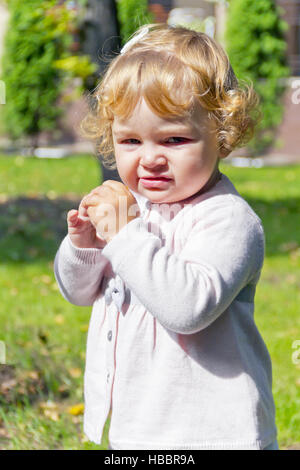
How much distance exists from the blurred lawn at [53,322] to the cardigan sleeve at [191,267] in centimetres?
131

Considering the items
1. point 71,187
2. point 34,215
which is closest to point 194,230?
point 34,215

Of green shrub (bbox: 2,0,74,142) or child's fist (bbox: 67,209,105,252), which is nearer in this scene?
child's fist (bbox: 67,209,105,252)

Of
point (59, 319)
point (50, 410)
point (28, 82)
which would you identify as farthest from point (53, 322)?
point (28, 82)

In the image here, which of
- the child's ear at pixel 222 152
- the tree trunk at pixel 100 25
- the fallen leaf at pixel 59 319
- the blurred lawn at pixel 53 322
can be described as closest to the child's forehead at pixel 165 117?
the child's ear at pixel 222 152

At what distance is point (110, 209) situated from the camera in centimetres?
160

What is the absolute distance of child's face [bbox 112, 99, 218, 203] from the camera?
156 centimetres

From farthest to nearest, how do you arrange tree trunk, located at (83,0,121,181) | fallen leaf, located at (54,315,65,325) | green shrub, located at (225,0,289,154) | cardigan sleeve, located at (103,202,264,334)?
1. green shrub, located at (225,0,289,154)
2. tree trunk, located at (83,0,121,181)
3. fallen leaf, located at (54,315,65,325)
4. cardigan sleeve, located at (103,202,264,334)

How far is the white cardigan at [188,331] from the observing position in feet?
4.93

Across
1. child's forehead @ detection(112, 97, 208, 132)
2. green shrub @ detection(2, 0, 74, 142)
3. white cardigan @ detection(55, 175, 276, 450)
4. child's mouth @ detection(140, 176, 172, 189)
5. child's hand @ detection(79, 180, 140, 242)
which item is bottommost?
green shrub @ detection(2, 0, 74, 142)

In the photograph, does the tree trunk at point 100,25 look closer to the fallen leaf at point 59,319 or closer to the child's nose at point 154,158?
the fallen leaf at point 59,319

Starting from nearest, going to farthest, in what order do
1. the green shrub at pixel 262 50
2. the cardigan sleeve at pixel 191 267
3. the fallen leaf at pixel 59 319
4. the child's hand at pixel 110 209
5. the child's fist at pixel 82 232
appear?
the cardigan sleeve at pixel 191 267, the child's hand at pixel 110 209, the child's fist at pixel 82 232, the fallen leaf at pixel 59 319, the green shrub at pixel 262 50

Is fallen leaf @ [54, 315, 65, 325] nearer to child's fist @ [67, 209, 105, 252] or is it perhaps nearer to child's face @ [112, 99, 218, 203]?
child's fist @ [67, 209, 105, 252]

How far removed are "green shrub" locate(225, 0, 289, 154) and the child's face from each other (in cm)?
1059

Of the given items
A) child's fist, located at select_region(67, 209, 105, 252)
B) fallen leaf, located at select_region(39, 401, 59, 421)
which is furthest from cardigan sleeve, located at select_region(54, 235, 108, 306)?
fallen leaf, located at select_region(39, 401, 59, 421)
